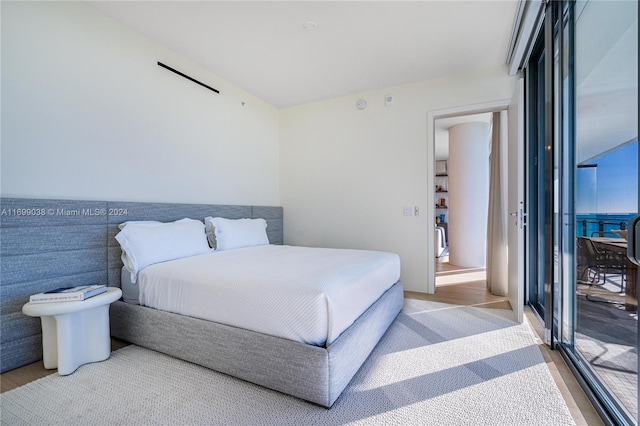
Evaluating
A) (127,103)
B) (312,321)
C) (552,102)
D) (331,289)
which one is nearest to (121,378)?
(312,321)

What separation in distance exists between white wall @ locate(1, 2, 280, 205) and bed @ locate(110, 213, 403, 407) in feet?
2.82

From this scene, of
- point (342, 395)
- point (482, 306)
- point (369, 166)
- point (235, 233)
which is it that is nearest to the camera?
point (342, 395)

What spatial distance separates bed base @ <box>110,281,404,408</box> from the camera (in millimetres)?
1466

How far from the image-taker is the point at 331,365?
1.45m

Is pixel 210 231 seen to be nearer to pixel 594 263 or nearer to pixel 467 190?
pixel 594 263

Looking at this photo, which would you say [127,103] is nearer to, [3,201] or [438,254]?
[3,201]

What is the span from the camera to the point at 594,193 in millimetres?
1689

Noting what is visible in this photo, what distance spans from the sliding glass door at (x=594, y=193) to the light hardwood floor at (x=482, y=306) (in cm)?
7

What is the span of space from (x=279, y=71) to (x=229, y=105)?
Answer: 32.0 inches

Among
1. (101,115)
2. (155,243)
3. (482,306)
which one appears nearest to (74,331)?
(155,243)

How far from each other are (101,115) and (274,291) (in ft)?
7.14

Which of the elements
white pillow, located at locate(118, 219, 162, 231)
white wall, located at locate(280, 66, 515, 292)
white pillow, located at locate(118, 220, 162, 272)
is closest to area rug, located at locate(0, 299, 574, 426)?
white pillow, located at locate(118, 220, 162, 272)

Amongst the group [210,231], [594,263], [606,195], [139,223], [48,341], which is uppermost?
[606,195]

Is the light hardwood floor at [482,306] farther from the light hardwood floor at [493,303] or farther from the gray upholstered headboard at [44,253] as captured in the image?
the gray upholstered headboard at [44,253]
